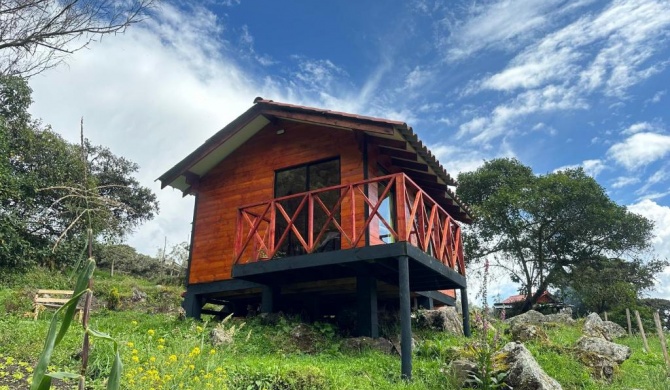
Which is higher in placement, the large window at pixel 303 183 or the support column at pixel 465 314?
the large window at pixel 303 183

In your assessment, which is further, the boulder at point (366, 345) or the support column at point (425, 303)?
the support column at point (425, 303)

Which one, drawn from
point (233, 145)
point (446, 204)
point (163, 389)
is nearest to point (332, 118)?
point (233, 145)

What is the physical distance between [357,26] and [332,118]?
3501 millimetres

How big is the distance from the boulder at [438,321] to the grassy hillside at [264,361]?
0.37m

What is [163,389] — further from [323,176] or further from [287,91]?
[287,91]

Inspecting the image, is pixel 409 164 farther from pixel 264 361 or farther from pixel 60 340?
pixel 60 340

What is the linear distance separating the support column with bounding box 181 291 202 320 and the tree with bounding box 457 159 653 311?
17.4 metres

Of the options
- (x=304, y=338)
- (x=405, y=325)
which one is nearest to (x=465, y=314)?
(x=304, y=338)

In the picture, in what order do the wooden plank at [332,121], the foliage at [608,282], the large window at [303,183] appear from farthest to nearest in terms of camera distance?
the foliage at [608,282] < the large window at [303,183] < the wooden plank at [332,121]

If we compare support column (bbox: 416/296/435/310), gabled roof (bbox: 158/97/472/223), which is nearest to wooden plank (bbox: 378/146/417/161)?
gabled roof (bbox: 158/97/472/223)

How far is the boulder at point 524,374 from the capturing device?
242 inches

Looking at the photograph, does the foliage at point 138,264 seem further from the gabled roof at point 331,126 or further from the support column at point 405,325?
the support column at point 405,325

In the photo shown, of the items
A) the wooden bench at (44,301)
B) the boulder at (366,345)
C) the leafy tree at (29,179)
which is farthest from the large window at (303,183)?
the leafy tree at (29,179)

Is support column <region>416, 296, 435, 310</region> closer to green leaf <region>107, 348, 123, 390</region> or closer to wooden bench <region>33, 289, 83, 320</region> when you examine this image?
wooden bench <region>33, 289, 83, 320</region>
